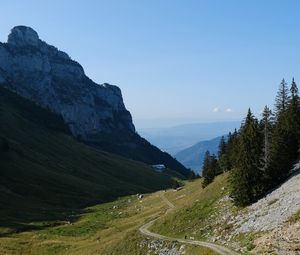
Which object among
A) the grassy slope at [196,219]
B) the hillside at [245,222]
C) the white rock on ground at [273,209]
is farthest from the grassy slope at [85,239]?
the white rock on ground at [273,209]

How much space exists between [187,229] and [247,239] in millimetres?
18029

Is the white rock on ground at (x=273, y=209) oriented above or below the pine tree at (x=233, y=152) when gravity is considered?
below

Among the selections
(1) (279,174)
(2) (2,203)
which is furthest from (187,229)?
(2) (2,203)

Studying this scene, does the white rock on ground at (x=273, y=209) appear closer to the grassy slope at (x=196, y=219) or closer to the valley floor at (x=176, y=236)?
the valley floor at (x=176, y=236)

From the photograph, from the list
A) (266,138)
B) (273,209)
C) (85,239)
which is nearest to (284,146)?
(266,138)

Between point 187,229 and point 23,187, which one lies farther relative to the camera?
point 23,187

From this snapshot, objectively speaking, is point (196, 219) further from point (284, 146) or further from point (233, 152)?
point (233, 152)

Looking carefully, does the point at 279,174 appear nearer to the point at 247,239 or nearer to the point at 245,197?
the point at 245,197

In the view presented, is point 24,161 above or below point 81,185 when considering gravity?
above

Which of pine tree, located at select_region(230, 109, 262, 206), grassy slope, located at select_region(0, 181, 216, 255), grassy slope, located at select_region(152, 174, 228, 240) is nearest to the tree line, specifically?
pine tree, located at select_region(230, 109, 262, 206)

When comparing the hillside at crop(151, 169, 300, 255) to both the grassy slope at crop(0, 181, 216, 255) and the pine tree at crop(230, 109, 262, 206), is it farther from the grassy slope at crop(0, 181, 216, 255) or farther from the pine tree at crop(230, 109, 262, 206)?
the grassy slope at crop(0, 181, 216, 255)

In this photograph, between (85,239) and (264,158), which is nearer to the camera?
(264,158)

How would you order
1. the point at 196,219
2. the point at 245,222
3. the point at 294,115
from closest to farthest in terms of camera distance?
the point at 245,222, the point at 196,219, the point at 294,115

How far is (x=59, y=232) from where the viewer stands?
9762 centimetres
